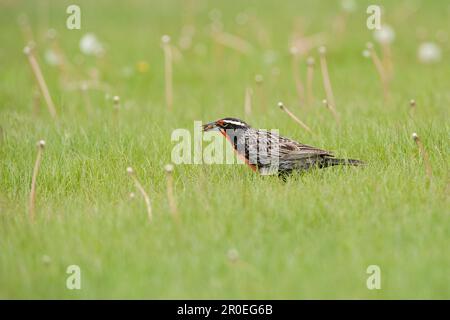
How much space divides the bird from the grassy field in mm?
158

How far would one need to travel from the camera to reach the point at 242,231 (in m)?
5.64

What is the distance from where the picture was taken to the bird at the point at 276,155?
6.90m

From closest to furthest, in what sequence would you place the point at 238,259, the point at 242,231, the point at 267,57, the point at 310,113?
the point at 238,259
the point at 242,231
the point at 310,113
the point at 267,57

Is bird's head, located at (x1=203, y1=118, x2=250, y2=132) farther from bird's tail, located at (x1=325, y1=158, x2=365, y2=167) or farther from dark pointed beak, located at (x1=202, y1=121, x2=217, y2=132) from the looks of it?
bird's tail, located at (x1=325, y1=158, x2=365, y2=167)

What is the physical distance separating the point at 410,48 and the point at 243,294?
35.3 ft

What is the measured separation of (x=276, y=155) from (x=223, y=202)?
1.10 meters

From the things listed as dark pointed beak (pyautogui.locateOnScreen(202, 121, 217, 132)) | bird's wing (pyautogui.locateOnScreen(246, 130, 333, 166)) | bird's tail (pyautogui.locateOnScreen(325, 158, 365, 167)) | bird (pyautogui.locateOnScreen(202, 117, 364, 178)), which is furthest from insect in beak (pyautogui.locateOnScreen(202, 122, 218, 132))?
bird's tail (pyautogui.locateOnScreen(325, 158, 365, 167))

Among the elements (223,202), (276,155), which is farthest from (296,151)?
(223,202)

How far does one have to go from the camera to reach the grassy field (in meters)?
5.05

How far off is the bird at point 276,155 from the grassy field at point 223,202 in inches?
6.2

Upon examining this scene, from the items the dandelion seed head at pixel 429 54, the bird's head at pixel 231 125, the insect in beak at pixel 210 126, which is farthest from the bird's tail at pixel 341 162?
the dandelion seed head at pixel 429 54

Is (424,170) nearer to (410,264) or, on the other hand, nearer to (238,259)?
(410,264)

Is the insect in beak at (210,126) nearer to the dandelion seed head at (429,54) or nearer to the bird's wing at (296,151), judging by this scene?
the bird's wing at (296,151)
